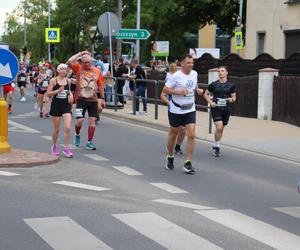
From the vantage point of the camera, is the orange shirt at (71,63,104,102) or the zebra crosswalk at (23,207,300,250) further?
the orange shirt at (71,63,104,102)

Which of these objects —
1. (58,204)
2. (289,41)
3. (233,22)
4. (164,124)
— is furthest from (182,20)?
(58,204)

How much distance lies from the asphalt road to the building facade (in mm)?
17347

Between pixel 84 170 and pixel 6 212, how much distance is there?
302 centimetres

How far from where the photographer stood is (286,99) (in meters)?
18.3

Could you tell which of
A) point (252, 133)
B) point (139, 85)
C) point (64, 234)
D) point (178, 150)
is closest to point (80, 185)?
point (64, 234)

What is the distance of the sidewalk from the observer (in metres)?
13.2

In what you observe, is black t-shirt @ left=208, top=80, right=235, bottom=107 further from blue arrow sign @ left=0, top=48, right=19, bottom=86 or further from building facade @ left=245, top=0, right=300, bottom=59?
building facade @ left=245, top=0, right=300, bottom=59

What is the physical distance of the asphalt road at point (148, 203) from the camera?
6066mm

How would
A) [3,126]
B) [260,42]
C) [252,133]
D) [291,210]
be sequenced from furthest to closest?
[260,42] → [252,133] → [3,126] → [291,210]

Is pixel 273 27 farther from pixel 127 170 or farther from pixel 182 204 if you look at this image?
pixel 182 204

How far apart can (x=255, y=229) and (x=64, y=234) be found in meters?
1.88

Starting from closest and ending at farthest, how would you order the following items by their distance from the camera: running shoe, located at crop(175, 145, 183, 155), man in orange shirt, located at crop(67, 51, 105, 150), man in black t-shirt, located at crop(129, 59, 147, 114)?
1. man in orange shirt, located at crop(67, 51, 105, 150)
2. running shoe, located at crop(175, 145, 183, 155)
3. man in black t-shirt, located at crop(129, 59, 147, 114)

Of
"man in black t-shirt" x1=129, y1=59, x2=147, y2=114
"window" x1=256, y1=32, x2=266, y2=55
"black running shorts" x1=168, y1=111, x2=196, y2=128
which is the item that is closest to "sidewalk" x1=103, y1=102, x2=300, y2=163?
"man in black t-shirt" x1=129, y1=59, x2=147, y2=114

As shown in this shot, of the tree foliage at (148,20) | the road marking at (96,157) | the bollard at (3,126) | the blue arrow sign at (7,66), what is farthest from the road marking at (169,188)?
the tree foliage at (148,20)
